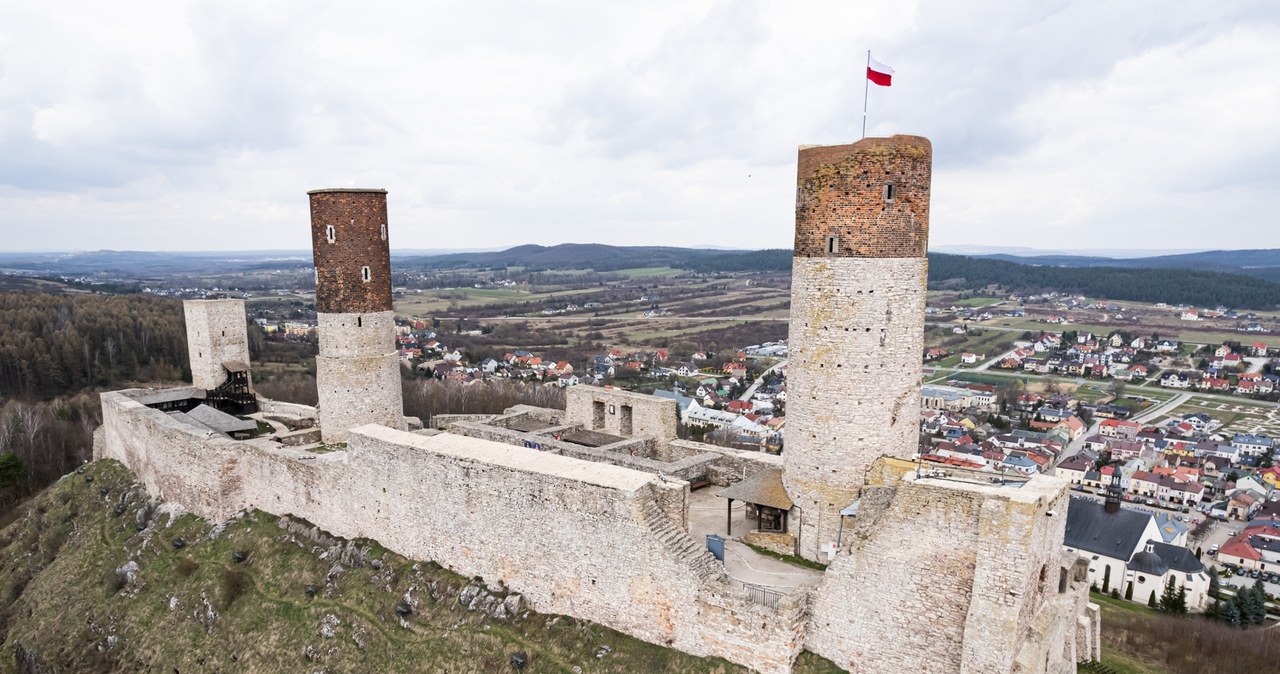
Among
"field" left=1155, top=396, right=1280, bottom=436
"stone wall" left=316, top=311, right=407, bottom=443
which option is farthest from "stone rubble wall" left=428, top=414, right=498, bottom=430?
"field" left=1155, top=396, right=1280, bottom=436

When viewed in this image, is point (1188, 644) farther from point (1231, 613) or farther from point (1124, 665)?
point (1231, 613)

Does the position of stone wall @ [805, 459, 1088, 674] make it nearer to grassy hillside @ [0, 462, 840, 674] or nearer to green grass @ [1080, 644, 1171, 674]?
grassy hillside @ [0, 462, 840, 674]

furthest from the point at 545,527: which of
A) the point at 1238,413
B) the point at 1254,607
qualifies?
the point at 1238,413

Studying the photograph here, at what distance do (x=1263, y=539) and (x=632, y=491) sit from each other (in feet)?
201

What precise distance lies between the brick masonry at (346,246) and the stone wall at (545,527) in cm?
536

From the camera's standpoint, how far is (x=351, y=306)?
24844 millimetres

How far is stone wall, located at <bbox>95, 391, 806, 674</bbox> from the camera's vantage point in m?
14.7

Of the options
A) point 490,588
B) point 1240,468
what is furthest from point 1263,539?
point 490,588

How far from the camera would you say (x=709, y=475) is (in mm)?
23234

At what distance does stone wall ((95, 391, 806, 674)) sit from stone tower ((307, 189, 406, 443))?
264cm

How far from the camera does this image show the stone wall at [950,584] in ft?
40.0

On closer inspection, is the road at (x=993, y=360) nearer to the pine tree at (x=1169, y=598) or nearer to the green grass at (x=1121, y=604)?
the pine tree at (x=1169, y=598)

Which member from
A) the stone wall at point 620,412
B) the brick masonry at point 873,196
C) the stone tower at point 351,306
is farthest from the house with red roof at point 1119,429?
the stone tower at point 351,306

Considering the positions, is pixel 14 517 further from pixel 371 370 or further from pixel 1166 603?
pixel 1166 603
